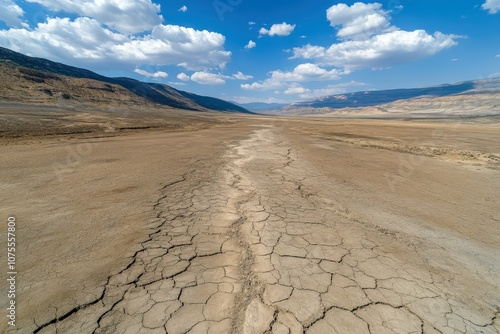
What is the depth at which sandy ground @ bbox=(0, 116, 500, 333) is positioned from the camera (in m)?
2.67

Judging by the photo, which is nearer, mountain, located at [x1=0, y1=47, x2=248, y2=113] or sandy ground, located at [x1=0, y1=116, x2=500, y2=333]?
sandy ground, located at [x1=0, y1=116, x2=500, y2=333]

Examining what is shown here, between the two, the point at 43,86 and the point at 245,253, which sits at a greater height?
the point at 43,86

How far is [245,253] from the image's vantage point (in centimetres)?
385

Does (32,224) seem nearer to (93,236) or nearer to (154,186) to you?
(93,236)

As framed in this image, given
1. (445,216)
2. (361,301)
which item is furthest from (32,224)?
(445,216)

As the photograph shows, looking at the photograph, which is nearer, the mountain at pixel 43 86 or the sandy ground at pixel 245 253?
the sandy ground at pixel 245 253

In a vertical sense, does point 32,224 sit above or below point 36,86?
below

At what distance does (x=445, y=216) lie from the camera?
5730mm

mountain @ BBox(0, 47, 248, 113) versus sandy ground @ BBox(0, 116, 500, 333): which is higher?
mountain @ BBox(0, 47, 248, 113)

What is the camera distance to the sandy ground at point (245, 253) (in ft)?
8.77

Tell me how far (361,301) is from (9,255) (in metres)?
4.93

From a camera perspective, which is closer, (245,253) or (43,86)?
(245,253)

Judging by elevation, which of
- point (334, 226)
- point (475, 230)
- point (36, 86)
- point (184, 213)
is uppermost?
point (36, 86)

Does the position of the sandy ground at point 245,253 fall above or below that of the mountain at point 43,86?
below
